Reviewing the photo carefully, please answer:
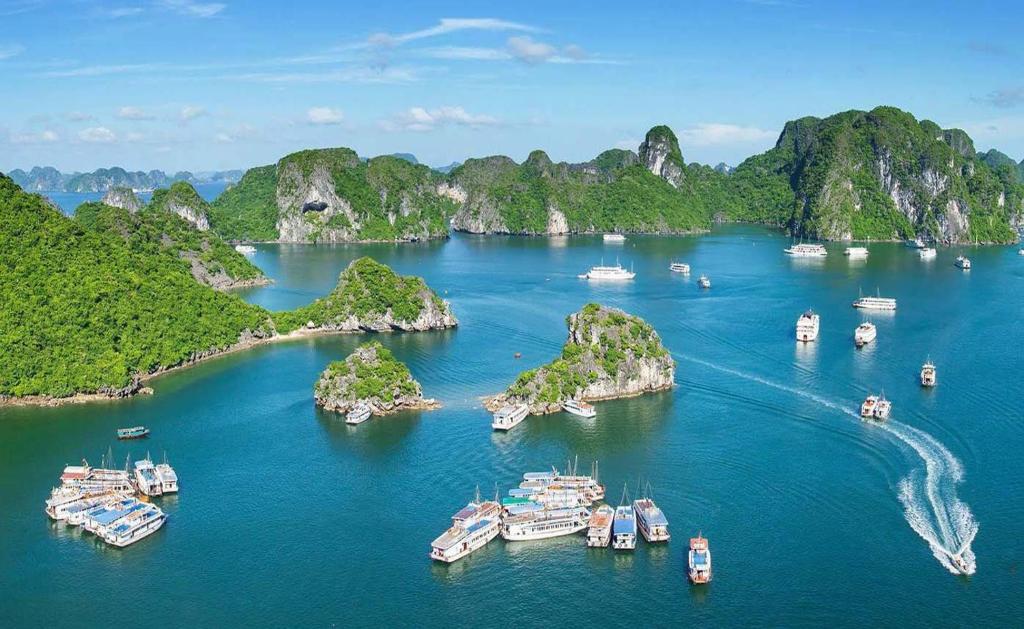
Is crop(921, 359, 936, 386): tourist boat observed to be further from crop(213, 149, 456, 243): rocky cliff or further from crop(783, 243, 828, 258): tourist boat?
crop(213, 149, 456, 243): rocky cliff

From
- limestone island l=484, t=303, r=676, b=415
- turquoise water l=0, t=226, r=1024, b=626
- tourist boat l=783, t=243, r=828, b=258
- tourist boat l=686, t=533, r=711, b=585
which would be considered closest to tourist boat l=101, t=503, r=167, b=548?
turquoise water l=0, t=226, r=1024, b=626

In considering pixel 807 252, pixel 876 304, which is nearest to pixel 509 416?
pixel 876 304

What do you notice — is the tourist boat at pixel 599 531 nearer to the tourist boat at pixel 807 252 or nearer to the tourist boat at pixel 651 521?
the tourist boat at pixel 651 521

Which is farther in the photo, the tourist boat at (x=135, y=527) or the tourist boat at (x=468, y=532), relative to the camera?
the tourist boat at (x=135, y=527)

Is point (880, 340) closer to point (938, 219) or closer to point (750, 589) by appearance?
point (750, 589)

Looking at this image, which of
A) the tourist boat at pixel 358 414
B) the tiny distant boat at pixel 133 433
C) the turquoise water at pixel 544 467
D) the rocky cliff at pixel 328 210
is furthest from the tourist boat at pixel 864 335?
the rocky cliff at pixel 328 210

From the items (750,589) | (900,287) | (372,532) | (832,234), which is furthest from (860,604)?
(832,234)

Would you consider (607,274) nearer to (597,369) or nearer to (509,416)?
(597,369)

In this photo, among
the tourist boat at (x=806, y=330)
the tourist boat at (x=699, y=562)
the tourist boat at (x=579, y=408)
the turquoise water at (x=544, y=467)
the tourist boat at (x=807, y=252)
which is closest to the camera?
the turquoise water at (x=544, y=467)
